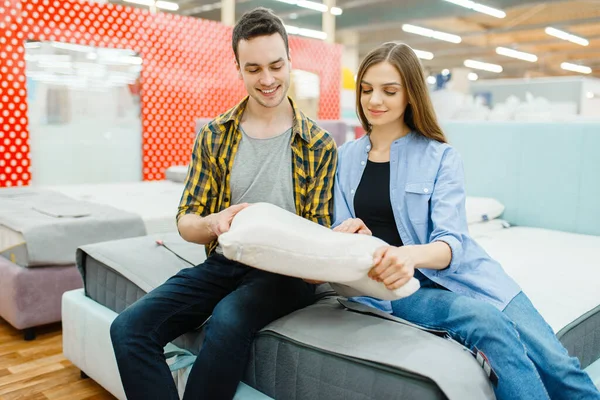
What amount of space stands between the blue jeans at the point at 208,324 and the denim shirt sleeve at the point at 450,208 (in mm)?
406

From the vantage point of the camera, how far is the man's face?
4.86ft

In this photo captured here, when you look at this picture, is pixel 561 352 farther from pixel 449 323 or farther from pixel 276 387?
pixel 276 387

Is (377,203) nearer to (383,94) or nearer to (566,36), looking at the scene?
(383,94)

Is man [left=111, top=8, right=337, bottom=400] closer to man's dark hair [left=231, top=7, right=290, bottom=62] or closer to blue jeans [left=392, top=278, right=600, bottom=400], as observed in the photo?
man's dark hair [left=231, top=7, right=290, bottom=62]

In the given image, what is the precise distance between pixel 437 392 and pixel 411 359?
0.08 m

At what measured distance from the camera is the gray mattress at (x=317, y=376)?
3.67 feet

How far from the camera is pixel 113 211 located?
2.86 metres

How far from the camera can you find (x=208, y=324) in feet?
4.35

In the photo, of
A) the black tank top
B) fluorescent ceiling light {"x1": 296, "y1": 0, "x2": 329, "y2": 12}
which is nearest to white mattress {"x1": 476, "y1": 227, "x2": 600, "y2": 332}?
the black tank top

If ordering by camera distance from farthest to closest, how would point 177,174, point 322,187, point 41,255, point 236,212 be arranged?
1. point 177,174
2. point 41,255
3. point 322,187
4. point 236,212

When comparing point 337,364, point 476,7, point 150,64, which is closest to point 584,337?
point 337,364

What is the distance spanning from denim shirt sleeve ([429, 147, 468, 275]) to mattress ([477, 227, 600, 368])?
0.40 metres

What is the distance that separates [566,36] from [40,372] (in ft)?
39.7

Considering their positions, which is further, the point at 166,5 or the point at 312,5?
the point at 166,5
